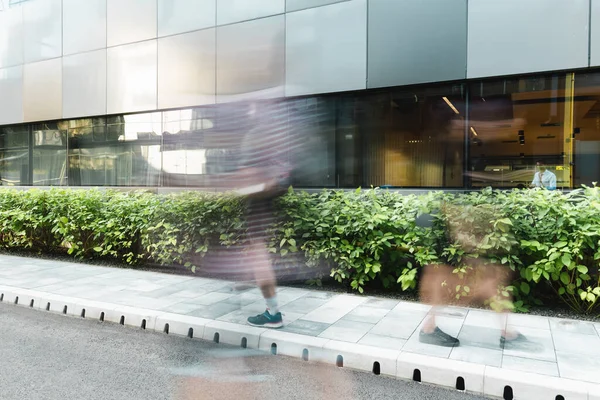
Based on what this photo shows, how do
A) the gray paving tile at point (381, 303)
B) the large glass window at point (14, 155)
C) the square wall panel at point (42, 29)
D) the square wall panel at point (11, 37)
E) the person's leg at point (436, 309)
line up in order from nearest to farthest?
the person's leg at point (436, 309)
the gray paving tile at point (381, 303)
the square wall panel at point (42, 29)
the square wall panel at point (11, 37)
the large glass window at point (14, 155)

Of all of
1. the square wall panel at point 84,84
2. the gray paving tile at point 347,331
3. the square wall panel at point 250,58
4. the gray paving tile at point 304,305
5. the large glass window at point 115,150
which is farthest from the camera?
the square wall panel at point 84,84

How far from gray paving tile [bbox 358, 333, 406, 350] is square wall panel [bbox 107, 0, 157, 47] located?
10438 millimetres

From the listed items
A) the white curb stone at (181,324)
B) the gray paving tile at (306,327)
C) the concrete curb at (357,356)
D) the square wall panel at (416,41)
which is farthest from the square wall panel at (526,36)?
the white curb stone at (181,324)

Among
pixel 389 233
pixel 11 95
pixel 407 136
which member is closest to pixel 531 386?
pixel 389 233

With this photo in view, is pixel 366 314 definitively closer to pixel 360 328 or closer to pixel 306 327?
pixel 360 328

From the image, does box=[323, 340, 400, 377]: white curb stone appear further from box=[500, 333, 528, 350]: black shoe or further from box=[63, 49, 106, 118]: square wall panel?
box=[63, 49, 106, 118]: square wall panel

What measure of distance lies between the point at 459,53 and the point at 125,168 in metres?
9.29

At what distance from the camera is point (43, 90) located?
14156 millimetres

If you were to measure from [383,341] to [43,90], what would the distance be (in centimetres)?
1394

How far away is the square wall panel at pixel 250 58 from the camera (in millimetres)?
10102

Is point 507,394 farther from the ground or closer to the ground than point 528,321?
closer to the ground

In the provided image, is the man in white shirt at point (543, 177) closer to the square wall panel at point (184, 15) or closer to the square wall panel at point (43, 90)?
the square wall panel at point (184, 15)

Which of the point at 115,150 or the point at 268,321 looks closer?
the point at 268,321

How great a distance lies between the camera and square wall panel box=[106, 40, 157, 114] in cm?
1211
